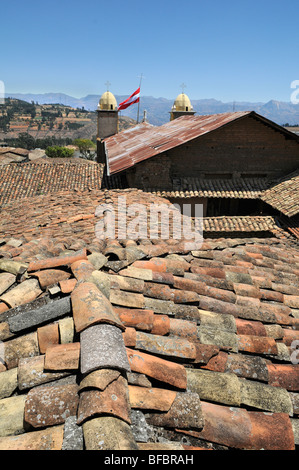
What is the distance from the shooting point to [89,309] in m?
2.52

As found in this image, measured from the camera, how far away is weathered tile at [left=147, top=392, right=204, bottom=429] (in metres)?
2.03

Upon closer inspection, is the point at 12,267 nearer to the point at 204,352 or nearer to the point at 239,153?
the point at 204,352

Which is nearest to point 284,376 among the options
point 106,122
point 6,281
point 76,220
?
point 6,281

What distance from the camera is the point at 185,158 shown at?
1586 cm

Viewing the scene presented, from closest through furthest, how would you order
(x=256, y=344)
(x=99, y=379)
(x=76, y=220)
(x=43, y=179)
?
(x=99, y=379) → (x=256, y=344) → (x=76, y=220) → (x=43, y=179)

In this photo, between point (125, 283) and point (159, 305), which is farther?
point (125, 283)

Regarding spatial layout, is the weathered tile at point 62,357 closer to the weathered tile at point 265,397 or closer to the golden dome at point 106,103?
the weathered tile at point 265,397

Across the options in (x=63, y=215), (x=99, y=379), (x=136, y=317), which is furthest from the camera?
(x=63, y=215)

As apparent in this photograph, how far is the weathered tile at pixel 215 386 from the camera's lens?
2.30 metres

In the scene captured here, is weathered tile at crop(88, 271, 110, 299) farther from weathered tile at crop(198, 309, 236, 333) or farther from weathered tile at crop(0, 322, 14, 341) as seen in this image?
weathered tile at crop(198, 309, 236, 333)

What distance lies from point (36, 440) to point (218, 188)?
49.8 feet

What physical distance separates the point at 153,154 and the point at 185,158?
2463 millimetres
